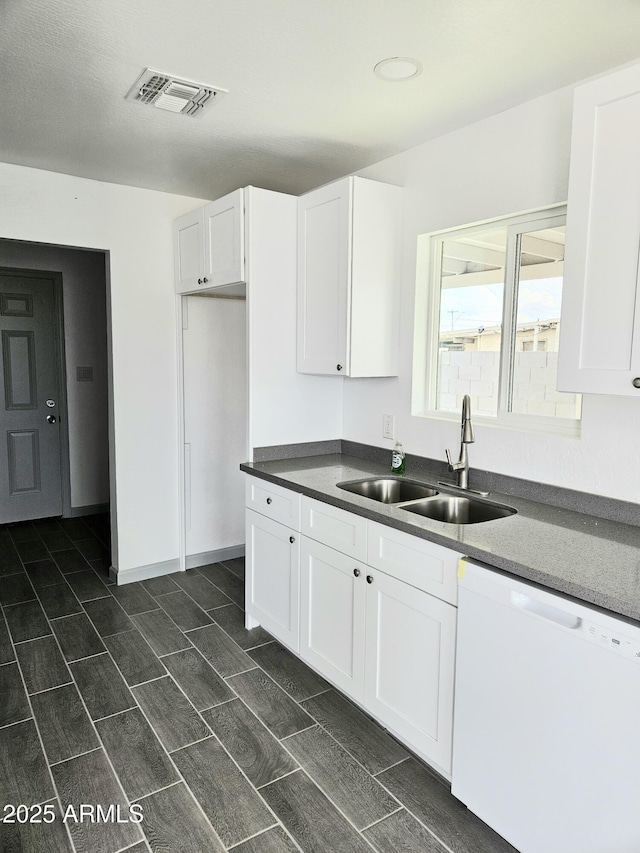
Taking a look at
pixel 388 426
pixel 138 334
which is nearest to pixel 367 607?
pixel 388 426

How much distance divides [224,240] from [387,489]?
160cm

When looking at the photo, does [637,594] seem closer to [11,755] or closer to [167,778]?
[167,778]

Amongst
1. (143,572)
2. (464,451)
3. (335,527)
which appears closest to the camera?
(335,527)

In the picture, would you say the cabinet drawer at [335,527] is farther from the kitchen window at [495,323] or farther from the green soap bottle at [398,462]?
the kitchen window at [495,323]

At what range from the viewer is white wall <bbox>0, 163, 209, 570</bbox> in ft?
11.3

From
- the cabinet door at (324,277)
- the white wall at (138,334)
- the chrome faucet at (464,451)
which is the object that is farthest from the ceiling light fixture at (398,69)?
the white wall at (138,334)

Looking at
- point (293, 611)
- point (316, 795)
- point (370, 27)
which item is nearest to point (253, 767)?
point (316, 795)

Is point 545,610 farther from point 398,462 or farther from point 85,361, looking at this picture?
point 85,361

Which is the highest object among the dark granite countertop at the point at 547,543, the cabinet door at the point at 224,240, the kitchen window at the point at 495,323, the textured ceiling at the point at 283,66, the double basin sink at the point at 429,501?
the textured ceiling at the point at 283,66

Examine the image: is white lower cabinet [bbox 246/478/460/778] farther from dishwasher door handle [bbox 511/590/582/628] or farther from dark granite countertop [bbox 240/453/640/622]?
dishwasher door handle [bbox 511/590/582/628]

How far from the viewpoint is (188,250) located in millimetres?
3576

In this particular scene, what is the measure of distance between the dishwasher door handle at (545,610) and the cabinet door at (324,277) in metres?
1.52

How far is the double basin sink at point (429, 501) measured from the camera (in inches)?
94.2

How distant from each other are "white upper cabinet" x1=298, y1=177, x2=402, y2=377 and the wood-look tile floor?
1.55 meters
